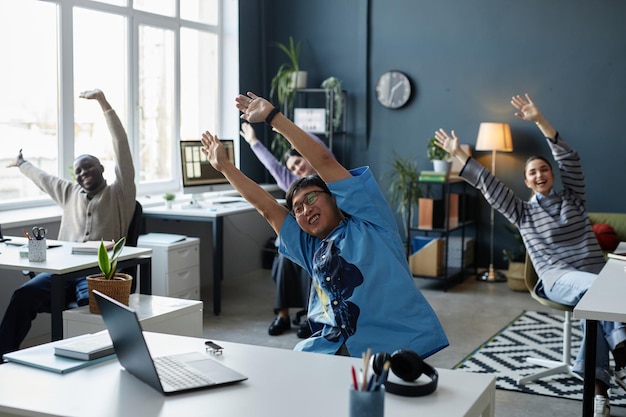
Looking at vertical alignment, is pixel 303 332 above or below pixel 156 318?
below

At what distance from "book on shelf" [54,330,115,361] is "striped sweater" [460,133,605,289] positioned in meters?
2.74

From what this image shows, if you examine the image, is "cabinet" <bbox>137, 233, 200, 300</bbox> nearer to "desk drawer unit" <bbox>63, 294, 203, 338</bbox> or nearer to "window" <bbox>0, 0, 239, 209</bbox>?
"window" <bbox>0, 0, 239, 209</bbox>

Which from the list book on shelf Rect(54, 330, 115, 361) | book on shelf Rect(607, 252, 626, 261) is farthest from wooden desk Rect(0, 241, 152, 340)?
book on shelf Rect(607, 252, 626, 261)

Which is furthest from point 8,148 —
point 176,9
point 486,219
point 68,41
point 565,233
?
point 486,219

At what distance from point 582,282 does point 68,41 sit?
3.88 metres

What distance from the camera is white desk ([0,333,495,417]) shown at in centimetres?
193

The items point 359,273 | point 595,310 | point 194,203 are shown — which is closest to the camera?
point 359,273

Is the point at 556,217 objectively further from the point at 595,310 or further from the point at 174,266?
the point at 174,266

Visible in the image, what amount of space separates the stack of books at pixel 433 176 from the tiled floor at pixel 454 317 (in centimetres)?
89

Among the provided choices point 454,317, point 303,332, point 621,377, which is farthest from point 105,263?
point 454,317

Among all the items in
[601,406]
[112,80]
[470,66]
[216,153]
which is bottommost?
[601,406]

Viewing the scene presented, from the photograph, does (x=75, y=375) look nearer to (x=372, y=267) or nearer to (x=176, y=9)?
(x=372, y=267)

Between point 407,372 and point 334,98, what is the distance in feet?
19.4

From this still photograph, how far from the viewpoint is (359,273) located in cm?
267
